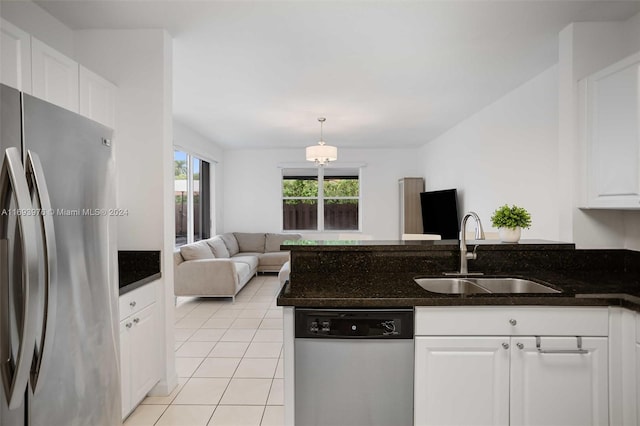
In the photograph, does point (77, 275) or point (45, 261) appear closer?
point (45, 261)

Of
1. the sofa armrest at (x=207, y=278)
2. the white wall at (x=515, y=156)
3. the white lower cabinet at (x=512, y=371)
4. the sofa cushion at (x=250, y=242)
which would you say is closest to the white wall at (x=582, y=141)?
the white wall at (x=515, y=156)

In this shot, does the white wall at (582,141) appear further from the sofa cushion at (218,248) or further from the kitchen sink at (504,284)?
the sofa cushion at (218,248)

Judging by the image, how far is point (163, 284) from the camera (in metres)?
2.52

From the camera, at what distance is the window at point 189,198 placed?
→ 5703 mm

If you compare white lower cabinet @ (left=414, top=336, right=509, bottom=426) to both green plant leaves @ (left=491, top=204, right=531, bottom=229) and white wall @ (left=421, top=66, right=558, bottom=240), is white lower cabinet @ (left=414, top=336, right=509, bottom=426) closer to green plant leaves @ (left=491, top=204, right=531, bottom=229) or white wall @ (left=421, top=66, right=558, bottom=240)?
green plant leaves @ (left=491, top=204, right=531, bottom=229)

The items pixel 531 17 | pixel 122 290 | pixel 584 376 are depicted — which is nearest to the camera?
pixel 584 376

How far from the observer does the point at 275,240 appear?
7.36 meters

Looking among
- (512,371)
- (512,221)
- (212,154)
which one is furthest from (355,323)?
(212,154)

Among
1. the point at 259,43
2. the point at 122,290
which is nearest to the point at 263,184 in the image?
the point at 259,43

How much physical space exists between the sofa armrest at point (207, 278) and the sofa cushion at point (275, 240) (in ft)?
7.79

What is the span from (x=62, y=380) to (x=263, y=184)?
21.7 ft

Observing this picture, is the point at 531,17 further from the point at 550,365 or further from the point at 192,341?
the point at 192,341

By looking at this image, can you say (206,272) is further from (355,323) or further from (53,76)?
(355,323)

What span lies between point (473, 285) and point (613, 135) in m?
1.19
